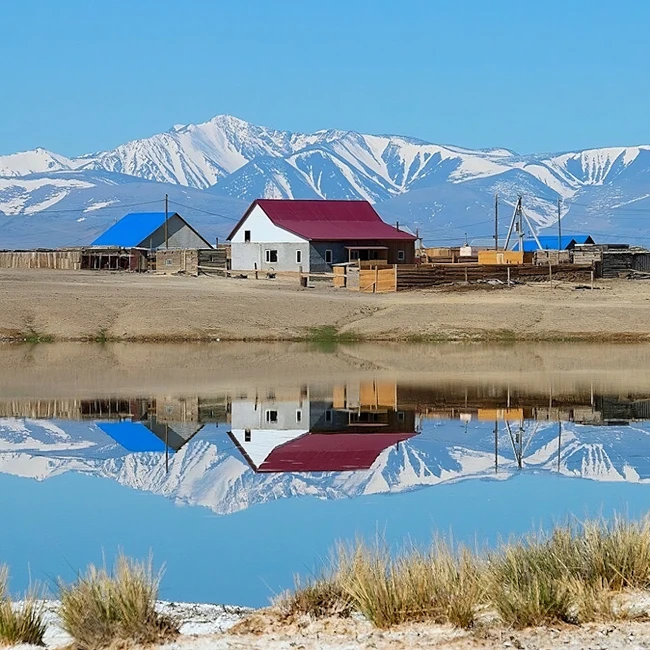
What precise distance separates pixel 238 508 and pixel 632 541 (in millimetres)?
7017

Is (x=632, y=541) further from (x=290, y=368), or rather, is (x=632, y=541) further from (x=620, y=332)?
(x=620, y=332)

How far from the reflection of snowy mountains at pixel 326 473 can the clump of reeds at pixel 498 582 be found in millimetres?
6293

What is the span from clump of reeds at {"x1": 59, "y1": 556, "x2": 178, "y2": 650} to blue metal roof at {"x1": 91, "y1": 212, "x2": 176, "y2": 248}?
8837cm

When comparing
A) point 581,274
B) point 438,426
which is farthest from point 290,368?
point 581,274

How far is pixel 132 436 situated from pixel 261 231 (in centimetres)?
5839

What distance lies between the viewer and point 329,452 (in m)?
23.0

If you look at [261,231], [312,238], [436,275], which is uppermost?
[261,231]

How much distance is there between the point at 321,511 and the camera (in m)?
17.5

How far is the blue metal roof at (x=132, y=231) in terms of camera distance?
3907 inches

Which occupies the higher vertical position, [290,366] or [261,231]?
[261,231]

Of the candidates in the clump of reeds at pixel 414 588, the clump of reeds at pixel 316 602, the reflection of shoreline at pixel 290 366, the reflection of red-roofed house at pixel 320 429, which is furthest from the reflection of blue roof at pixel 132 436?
the clump of reeds at pixel 414 588

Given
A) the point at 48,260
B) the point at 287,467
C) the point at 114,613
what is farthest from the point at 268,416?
the point at 48,260

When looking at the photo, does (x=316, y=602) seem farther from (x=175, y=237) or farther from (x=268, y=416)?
(x=175, y=237)

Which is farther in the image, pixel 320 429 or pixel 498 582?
pixel 320 429
